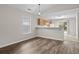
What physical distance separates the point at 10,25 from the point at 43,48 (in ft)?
2.98

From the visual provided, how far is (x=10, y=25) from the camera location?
206 centimetres

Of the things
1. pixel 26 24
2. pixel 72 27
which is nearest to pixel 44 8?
pixel 26 24

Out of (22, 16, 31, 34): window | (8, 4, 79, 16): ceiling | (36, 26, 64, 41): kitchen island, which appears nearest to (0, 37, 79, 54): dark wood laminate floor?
(36, 26, 64, 41): kitchen island

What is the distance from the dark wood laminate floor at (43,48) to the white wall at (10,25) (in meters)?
0.15

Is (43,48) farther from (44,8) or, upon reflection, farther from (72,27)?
(44,8)

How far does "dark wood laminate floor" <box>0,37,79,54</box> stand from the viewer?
6.75 ft

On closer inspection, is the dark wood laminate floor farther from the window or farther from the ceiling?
the ceiling

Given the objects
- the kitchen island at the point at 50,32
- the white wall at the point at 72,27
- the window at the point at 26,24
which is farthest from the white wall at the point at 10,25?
the white wall at the point at 72,27

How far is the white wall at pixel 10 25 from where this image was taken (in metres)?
2.00

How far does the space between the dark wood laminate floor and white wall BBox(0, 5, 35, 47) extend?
146 millimetres

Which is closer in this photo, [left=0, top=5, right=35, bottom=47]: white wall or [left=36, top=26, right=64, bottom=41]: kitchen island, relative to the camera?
[left=0, top=5, right=35, bottom=47]: white wall
